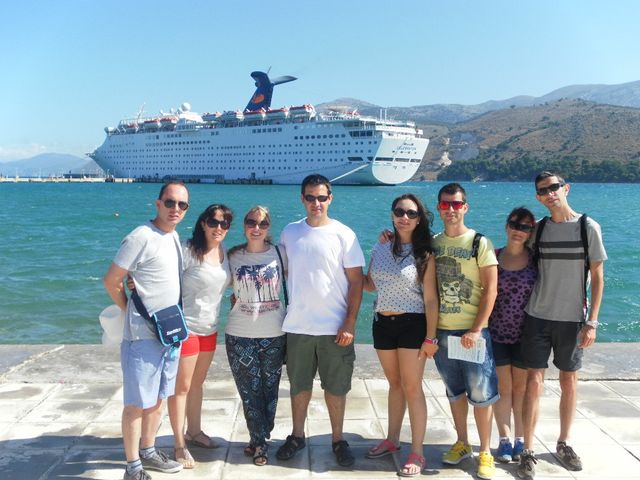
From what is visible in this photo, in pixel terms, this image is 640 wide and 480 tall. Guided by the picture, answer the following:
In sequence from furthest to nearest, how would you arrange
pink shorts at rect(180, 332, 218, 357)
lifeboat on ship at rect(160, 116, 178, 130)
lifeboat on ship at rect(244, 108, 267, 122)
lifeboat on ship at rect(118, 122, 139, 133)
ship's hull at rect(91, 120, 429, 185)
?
lifeboat on ship at rect(118, 122, 139, 133)
lifeboat on ship at rect(160, 116, 178, 130)
lifeboat on ship at rect(244, 108, 267, 122)
ship's hull at rect(91, 120, 429, 185)
pink shorts at rect(180, 332, 218, 357)

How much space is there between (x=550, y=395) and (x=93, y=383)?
118 inches

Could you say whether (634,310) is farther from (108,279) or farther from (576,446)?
(108,279)

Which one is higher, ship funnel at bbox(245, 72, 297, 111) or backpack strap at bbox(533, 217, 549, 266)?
ship funnel at bbox(245, 72, 297, 111)

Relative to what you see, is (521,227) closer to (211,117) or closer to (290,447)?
(290,447)

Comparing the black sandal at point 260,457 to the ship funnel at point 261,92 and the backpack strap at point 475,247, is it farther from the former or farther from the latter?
the ship funnel at point 261,92

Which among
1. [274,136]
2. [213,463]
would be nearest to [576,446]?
[213,463]

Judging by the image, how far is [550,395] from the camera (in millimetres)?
3834

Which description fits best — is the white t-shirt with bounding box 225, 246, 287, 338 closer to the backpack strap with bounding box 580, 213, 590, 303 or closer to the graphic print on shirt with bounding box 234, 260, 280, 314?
the graphic print on shirt with bounding box 234, 260, 280, 314

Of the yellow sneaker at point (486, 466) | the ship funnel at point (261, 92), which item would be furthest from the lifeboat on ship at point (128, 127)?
the yellow sneaker at point (486, 466)

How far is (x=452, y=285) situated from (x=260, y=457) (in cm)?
125

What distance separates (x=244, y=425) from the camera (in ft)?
11.2

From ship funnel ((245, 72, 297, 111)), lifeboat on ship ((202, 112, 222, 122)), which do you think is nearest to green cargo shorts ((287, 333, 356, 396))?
lifeboat on ship ((202, 112, 222, 122))

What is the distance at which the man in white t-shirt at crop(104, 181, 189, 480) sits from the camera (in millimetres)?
2686

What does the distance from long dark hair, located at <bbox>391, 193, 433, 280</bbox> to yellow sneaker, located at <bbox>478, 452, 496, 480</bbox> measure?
0.89 m
